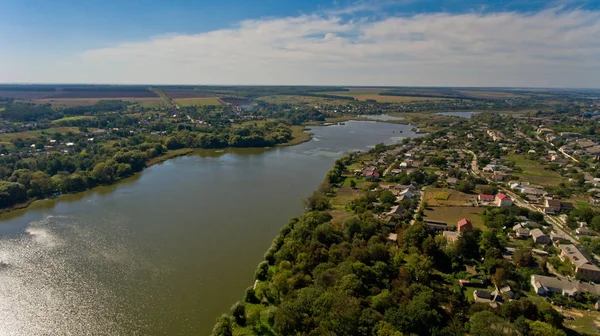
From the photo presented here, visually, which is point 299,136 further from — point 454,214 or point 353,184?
point 454,214

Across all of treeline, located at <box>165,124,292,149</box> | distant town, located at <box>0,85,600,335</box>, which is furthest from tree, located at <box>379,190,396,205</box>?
treeline, located at <box>165,124,292,149</box>

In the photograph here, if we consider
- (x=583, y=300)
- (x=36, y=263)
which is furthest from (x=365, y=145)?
(x=36, y=263)

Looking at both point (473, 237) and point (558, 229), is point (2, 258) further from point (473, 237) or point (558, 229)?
point (558, 229)

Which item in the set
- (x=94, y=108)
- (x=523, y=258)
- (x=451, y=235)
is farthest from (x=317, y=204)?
(x=94, y=108)

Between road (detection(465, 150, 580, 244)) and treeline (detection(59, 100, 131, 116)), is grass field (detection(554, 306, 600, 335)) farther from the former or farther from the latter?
treeline (detection(59, 100, 131, 116))

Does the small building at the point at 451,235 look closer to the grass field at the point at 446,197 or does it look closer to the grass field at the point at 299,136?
the grass field at the point at 446,197

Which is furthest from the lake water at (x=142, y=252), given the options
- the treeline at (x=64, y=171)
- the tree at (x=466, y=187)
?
the tree at (x=466, y=187)
